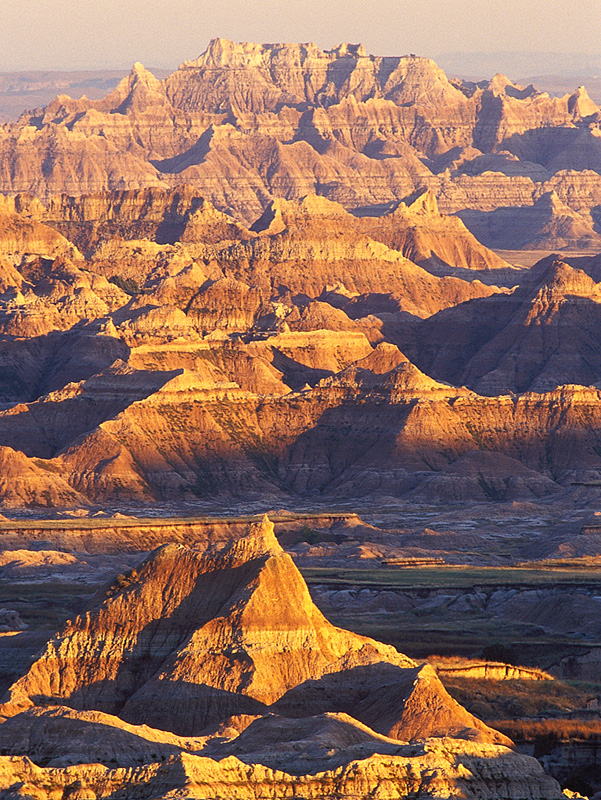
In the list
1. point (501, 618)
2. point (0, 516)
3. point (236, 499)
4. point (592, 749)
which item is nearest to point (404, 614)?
point (501, 618)

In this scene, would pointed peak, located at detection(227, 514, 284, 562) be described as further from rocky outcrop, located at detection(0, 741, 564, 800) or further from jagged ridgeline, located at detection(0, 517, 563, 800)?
rocky outcrop, located at detection(0, 741, 564, 800)

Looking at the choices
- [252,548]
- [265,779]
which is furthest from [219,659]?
[265,779]

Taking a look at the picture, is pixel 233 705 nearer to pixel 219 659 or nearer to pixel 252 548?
pixel 219 659

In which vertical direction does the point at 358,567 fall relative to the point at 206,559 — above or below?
below

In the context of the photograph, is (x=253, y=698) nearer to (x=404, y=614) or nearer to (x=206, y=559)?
(x=206, y=559)

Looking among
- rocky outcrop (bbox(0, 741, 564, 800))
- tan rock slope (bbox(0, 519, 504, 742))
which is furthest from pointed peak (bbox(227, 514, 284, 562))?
rocky outcrop (bbox(0, 741, 564, 800))

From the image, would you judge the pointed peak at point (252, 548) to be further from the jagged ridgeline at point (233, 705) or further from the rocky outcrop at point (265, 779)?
the rocky outcrop at point (265, 779)

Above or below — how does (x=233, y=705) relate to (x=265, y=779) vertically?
below

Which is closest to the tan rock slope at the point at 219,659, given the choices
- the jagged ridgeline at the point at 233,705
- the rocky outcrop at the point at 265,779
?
the jagged ridgeline at the point at 233,705
